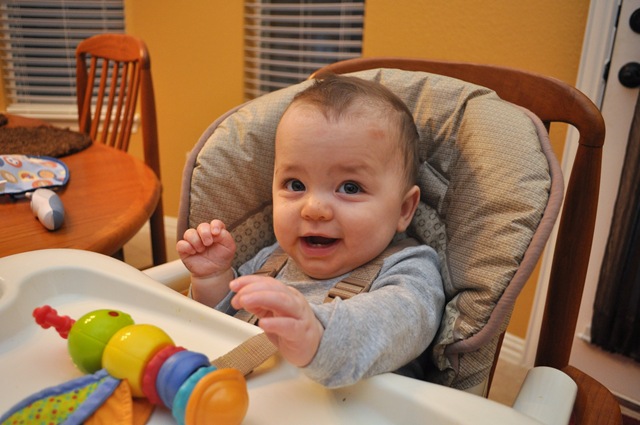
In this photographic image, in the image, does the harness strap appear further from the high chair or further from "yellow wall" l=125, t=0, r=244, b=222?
"yellow wall" l=125, t=0, r=244, b=222

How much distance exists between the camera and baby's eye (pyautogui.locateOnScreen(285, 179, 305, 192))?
803 millimetres

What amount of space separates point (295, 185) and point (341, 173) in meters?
0.08

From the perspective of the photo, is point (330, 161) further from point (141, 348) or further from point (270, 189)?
point (141, 348)

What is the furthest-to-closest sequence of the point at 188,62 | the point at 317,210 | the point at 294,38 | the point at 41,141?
1. the point at 188,62
2. the point at 294,38
3. the point at 41,141
4. the point at 317,210

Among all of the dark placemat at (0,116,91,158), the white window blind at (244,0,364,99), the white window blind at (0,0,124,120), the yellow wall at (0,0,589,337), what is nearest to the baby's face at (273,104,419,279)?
the dark placemat at (0,116,91,158)

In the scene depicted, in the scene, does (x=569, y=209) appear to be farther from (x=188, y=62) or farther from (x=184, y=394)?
(x=188, y=62)

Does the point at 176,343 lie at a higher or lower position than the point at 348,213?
Result: lower

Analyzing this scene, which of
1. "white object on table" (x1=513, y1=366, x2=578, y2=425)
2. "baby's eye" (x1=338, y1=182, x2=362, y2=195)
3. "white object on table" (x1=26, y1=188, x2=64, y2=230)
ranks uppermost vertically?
"baby's eye" (x1=338, y1=182, x2=362, y2=195)

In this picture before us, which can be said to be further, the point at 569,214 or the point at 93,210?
the point at 93,210

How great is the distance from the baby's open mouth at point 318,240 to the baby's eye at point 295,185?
7 centimetres

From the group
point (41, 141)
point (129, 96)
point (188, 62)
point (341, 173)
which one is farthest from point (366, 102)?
point (188, 62)

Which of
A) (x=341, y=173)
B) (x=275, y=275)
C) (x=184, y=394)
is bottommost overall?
(x=275, y=275)

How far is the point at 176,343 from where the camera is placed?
67 centimetres

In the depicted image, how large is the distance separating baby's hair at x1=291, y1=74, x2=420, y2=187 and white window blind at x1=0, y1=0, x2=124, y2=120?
7.62 ft
